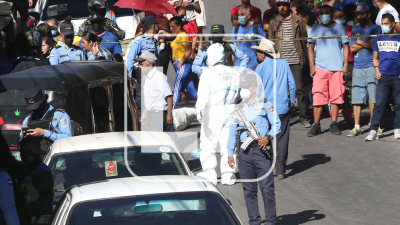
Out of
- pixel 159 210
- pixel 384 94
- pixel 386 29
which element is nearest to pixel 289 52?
pixel 386 29

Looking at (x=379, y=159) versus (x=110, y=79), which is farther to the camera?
(x=379, y=159)

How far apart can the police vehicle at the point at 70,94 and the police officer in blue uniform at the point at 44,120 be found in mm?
71

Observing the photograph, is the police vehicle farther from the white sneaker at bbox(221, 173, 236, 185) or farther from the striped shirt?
the striped shirt

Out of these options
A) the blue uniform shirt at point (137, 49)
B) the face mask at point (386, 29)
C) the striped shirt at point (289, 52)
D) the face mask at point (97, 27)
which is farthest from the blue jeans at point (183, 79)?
the face mask at point (386, 29)

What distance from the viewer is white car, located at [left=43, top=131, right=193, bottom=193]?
545 cm

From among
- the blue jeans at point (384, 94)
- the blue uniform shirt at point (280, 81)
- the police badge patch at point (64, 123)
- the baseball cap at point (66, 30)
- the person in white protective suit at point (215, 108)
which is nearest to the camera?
the police badge patch at point (64, 123)

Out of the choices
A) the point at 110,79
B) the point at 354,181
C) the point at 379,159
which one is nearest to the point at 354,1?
the point at 379,159

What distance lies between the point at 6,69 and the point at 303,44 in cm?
619

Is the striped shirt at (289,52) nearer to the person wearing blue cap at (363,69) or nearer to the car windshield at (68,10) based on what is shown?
the person wearing blue cap at (363,69)

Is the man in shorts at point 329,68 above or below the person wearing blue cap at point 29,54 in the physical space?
below

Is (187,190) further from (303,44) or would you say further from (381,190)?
(303,44)

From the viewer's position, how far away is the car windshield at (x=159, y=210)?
12.5ft

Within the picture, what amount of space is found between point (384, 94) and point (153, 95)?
4.49m

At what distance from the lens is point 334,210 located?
6.88m
